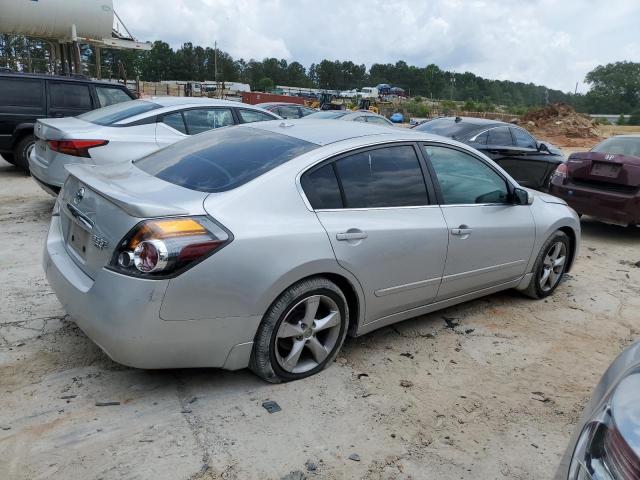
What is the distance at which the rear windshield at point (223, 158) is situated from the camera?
10.4 ft

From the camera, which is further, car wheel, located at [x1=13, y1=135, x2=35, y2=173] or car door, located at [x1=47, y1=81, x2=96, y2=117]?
car door, located at [x1=47, y1=81, x2=96, y2=117]

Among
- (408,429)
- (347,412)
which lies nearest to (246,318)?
Result: (347,412)

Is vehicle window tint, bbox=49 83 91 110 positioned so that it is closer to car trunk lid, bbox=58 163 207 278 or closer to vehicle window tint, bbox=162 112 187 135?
vehicle window tint, bbox=162 112 187 135

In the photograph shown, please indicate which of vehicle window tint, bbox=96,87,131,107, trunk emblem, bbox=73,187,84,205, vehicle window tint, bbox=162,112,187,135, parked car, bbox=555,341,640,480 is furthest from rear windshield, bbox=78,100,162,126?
parked car, bbox=555,341,640,480

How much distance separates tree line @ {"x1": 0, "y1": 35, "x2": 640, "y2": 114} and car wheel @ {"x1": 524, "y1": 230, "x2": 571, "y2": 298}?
78388 mm

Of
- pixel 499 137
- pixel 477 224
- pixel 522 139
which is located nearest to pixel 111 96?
pixel 499 137

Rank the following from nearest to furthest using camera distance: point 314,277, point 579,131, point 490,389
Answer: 1. point 314,277
2. point 490,389
3. point 579,131

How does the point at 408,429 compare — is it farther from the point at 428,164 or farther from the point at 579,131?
the point at 579,131

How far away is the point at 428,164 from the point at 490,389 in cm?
161

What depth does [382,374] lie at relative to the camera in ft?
11.3

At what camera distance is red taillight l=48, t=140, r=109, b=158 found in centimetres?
593

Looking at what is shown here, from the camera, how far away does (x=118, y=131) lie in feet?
20.6

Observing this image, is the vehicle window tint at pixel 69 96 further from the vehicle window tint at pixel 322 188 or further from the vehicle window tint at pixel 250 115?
the vehicle window tint at pixel 322 188

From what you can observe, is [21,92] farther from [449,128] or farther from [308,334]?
[308,334]
